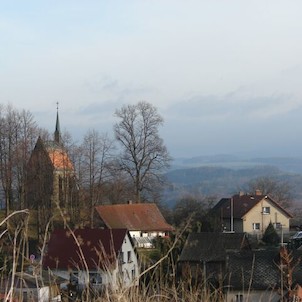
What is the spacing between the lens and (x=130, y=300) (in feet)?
12.9

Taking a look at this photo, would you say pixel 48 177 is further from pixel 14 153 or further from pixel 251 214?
pixel 251 214

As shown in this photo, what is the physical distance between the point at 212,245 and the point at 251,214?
704 inches

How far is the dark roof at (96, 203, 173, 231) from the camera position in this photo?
126 ft

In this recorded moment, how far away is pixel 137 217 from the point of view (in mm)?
39906

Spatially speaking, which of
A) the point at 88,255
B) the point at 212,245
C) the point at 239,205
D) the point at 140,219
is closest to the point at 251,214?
the point at 239,205

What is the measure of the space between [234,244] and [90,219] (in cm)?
982

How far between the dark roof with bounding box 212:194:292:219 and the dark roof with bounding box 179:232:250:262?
14722 mm

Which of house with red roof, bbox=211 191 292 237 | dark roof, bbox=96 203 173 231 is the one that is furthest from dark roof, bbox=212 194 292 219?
dark roof, bbox=96 203 173 231

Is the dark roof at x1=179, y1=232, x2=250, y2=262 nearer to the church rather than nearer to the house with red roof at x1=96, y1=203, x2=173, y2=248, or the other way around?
the church

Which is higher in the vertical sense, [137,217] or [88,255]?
[88,255]

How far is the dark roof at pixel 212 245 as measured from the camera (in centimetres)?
2631

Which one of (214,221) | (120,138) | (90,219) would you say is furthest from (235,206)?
(90,219)

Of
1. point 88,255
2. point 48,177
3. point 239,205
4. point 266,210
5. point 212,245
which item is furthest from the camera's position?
point 239,205

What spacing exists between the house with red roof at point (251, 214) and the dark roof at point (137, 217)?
5.74 metres
